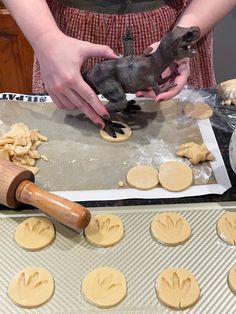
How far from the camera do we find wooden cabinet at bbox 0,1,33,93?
1.75 metres

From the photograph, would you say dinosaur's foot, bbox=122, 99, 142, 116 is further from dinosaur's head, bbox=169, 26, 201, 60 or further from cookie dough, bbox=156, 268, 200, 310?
cookie dough, bbox=156, 268, 200, 310

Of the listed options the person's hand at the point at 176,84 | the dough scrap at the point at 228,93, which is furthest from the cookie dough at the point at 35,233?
the dough scrap at the point at 228,93

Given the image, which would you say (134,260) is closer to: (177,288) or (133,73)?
(177,288)

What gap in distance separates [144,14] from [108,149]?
0.35 m

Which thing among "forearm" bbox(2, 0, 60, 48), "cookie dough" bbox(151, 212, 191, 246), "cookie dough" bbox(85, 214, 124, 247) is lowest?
"cookie dough" bbox(85, 214, 124, 247)

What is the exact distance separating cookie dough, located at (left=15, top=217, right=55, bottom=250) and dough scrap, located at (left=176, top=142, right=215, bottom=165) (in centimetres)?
31

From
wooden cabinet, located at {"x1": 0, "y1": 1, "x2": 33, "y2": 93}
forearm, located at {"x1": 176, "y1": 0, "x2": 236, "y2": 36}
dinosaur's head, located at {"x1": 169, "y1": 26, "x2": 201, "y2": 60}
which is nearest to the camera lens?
dinosaur's head, located at {"x1": 169, "y1": 26, "x2": 201, "y2": 60}

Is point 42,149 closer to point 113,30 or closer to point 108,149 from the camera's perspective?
point 108,149

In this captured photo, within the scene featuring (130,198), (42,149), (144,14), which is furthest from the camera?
(144,14)

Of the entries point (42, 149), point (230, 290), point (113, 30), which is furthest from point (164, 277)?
point (113, 30)

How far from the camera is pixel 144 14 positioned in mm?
1095

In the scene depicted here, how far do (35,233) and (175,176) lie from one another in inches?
11.4

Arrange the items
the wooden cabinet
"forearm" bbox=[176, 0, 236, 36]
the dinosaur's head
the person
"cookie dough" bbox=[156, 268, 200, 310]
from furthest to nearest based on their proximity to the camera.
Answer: the wooden cabinet → "forearm" bbox=[176, 0, 236, 36] → the person → the dinosaur's head → "cookie dough" bbox=[156, 268, 200, 310]

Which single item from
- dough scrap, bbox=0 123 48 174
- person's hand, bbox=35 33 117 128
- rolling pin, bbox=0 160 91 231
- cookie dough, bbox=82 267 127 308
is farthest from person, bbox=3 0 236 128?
cookie dough, bbox=82 267 127 308
